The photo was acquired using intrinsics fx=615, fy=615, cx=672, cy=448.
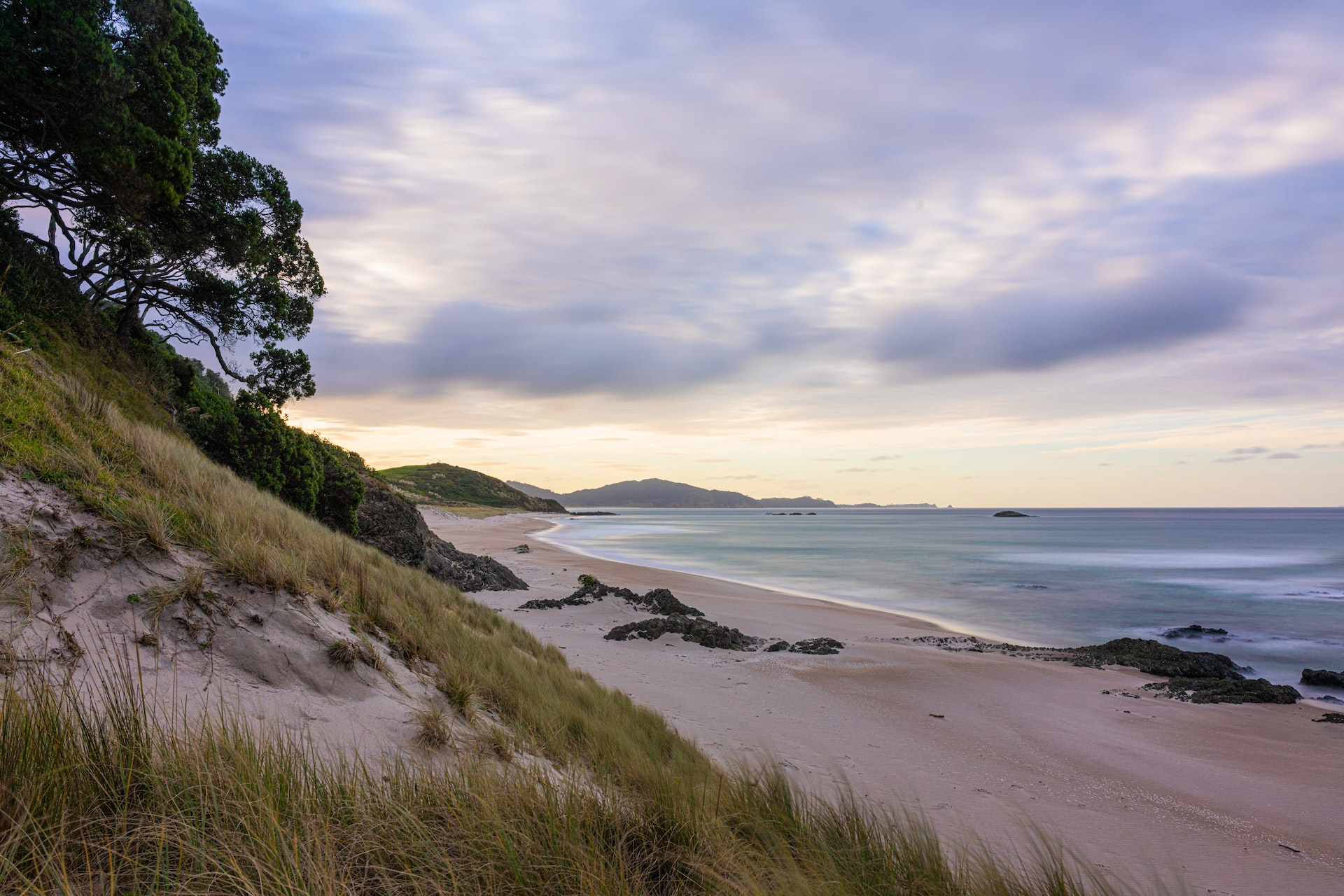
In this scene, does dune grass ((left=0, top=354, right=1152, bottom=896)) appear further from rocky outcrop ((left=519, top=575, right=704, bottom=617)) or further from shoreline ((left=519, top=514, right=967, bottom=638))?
shoreline ((left=519, top=514, right=967, bottom=638))

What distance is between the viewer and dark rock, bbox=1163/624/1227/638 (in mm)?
19891

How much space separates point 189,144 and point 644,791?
13443 mm

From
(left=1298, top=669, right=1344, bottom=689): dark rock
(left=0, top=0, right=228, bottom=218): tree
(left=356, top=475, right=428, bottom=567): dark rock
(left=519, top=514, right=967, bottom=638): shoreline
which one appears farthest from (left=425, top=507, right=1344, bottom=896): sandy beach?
(left=0, top=0, right=228, bottom=218): tree

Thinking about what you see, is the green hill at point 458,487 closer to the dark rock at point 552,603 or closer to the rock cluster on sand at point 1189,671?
the dark rock at point 552,603

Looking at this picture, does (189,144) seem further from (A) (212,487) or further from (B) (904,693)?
(B) (904,693)

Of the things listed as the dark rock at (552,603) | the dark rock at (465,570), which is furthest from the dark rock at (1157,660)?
the dark rock at (465,570)

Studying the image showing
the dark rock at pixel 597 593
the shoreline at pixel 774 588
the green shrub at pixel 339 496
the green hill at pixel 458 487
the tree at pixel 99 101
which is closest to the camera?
the tree at pixel 99 101

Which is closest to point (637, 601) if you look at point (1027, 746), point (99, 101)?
point (1027, 746)

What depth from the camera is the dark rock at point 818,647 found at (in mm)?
13633

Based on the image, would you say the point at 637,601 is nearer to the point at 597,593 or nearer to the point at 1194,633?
the point at 597,593

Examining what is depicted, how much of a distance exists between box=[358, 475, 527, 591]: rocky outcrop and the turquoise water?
15952 millimetres

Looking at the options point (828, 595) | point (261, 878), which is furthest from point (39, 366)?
point (828, 595)

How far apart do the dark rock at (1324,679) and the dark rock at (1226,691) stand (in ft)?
4.73

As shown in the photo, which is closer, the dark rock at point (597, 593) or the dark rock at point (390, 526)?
the dark rock at point (390, 526)
